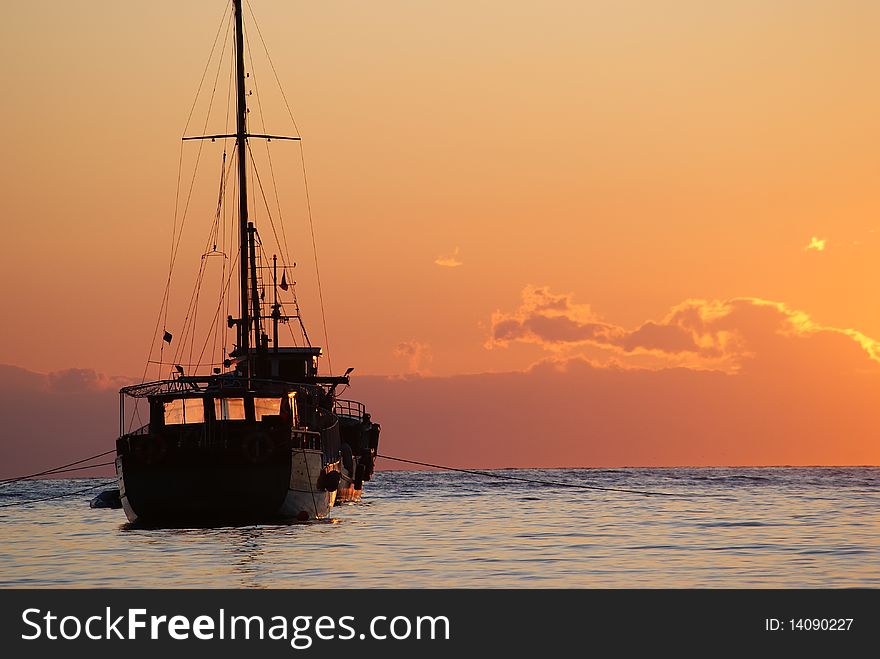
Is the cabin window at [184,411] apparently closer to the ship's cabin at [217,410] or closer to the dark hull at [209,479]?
the ship's cabin at [217,410]

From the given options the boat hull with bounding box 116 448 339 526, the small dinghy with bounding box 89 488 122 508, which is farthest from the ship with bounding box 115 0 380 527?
the small dinghy with bounding box 89 488 122 508

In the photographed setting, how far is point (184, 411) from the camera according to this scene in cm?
5594

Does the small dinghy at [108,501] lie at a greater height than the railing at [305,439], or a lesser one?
lesser

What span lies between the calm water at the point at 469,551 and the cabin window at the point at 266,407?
15.1ft

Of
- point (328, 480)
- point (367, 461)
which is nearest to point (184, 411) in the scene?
point (328, 480)

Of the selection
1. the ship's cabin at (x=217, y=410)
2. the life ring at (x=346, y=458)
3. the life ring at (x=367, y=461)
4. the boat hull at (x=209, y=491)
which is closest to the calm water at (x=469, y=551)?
the boat hull at (x=209, y=491)

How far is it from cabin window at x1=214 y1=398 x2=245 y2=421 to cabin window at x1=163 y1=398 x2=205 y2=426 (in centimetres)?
59

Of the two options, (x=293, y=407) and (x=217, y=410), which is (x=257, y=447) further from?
(x=293, y=407)

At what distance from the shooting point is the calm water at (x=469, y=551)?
36.6 metres

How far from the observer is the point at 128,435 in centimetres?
5481

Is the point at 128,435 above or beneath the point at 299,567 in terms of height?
above
